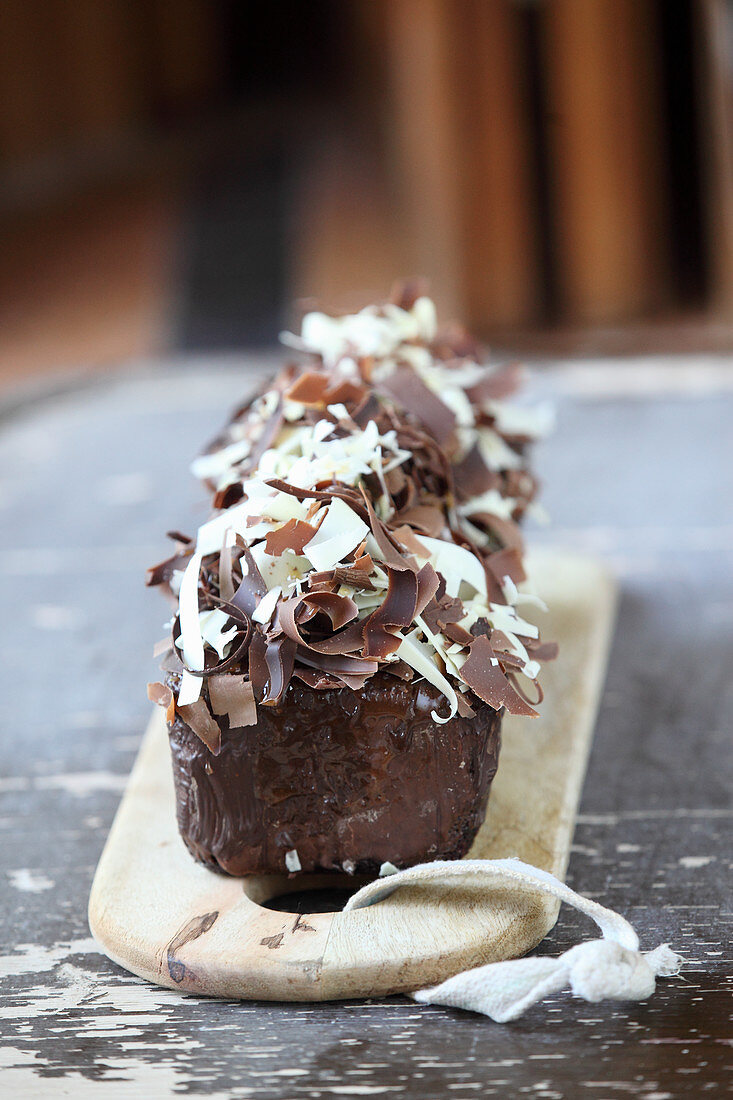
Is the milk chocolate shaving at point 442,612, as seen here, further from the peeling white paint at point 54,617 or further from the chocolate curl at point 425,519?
the peeling white paint at point 54,617

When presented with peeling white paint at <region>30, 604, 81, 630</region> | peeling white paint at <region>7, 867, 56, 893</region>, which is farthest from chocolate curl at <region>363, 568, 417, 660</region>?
peeling white paint at <region>30, 604, 81, 630</region>

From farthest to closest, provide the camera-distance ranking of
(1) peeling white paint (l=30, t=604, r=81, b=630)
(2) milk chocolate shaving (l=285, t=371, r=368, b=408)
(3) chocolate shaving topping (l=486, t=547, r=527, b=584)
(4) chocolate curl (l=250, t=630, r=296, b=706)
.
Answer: (1) peeling white paint (l=30, t=604, r=81, b=630) < (2) milk chocolate shaving (l=285, t=371, r=368, b=408) < (3) chocolate shaving topping (l=486, t=547, r=527, b=584) < (4) chocolate curl (l=250, t=630, r=296, b=706)

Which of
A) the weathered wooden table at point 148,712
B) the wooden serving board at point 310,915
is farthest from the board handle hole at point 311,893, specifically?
the weathered wooden table at point 148,712

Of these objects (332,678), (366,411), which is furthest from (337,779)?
(366,411)

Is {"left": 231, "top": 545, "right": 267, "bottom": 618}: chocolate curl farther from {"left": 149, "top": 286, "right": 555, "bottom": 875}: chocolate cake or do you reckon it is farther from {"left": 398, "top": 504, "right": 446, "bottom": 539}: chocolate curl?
{"left": 398, "top": 504, "right": 446, "bottom": 539}: chocolate curl

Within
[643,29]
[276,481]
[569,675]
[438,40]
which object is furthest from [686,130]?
[276,481]
